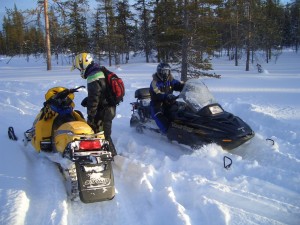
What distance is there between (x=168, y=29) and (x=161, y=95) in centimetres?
911

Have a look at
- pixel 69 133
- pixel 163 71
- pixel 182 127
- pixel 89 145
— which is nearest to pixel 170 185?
pixel 89 145

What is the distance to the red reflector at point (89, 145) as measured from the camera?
3.75 meters

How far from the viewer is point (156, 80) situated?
20.9 feet

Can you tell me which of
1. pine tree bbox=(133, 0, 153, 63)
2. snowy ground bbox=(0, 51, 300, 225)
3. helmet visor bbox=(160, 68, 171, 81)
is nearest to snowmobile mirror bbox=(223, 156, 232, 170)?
snowy ground bbox=(0, 51, 300, 225)

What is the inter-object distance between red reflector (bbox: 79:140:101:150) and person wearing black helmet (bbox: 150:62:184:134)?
8.05 feet

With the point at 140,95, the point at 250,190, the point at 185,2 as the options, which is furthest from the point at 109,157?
the point at 185,2

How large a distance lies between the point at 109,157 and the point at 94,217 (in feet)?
2.42

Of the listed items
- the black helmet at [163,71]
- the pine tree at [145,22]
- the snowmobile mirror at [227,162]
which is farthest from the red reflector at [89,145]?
the pine tree at [145,22]

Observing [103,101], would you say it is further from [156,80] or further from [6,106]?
[6,106]

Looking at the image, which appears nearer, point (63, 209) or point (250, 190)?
point (63, 209)

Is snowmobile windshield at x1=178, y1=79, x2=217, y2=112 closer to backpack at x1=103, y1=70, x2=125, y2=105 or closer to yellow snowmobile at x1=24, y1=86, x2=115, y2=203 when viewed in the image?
backpack at x1=103, y1=70, x2=125, y2=105

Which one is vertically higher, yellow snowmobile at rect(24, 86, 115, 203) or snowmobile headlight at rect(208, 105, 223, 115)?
snowmobile headlight at rect(208, 105, 223, 115)

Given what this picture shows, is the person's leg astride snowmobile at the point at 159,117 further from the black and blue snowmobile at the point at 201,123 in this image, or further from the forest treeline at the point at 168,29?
the forest treeline at the point at 168,29

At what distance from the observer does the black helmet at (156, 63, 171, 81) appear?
629 centimetres
